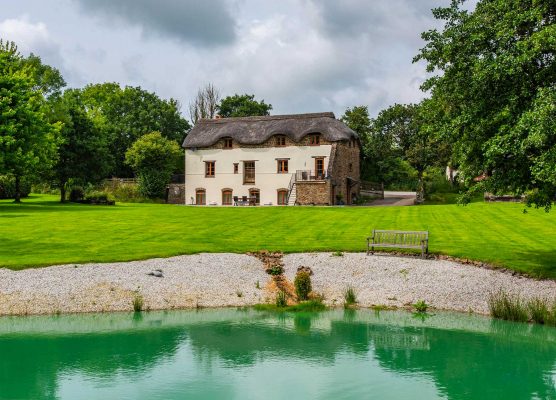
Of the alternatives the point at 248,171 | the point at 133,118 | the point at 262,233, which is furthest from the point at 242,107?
the point at 262,233

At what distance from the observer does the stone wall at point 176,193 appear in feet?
191

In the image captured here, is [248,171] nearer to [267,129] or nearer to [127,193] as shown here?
[267,129]

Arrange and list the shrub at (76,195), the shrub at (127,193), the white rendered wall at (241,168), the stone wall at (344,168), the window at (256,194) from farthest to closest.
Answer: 1. the shrub at (127,193)
2. the window at (256,194)
3. the white rendered wall at (241,168)
4. the stone wall at (344,168)
5. the shrub at (76,195)

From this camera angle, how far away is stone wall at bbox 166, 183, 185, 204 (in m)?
58.3

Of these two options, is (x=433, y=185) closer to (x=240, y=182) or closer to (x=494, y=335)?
(x=240, y=182)

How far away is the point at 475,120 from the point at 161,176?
4487 cm

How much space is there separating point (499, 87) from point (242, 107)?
A: 207 ft

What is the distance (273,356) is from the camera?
44.9 ft

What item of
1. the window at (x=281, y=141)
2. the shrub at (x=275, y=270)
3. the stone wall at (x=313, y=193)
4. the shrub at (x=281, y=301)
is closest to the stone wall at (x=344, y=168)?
the stone wall at (x=313, y=193)

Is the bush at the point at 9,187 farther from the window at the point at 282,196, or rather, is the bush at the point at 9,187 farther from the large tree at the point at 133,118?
the window at the point at 282,196

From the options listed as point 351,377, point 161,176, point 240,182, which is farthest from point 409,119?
point 351,377

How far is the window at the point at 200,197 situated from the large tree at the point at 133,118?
49.0 feet

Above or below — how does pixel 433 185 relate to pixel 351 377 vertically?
above

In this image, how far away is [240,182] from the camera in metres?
54.6
